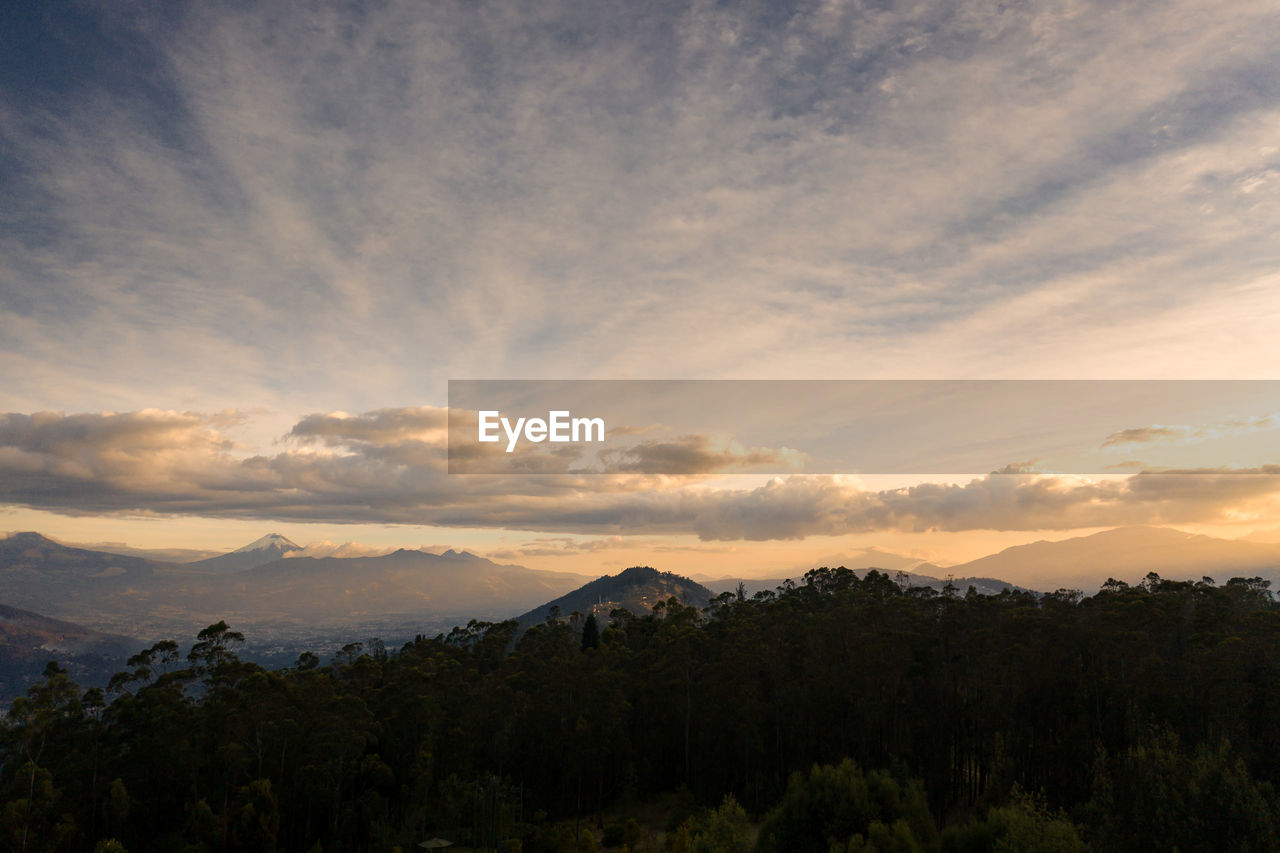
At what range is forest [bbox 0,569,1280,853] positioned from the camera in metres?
45.4

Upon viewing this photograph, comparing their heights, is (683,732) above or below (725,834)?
below

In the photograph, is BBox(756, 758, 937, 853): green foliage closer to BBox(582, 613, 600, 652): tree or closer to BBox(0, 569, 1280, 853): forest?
BBox(0, 569, 1280, 853): forest

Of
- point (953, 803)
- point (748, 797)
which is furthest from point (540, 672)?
point (953, 803)

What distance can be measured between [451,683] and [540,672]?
914 centimetres

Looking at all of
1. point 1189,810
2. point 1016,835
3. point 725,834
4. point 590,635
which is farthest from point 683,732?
point 1189,810

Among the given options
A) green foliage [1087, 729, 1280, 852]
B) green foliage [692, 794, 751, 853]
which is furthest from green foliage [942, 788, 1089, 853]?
green foliage [692, 794, 751, 853]

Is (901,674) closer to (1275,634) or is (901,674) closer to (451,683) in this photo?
(1275,634)

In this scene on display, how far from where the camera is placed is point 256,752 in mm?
58281

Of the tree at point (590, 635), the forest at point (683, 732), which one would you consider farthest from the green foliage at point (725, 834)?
the tree at point (590, 635)

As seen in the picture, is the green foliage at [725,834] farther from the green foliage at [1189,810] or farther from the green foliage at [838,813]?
the green foliage at [1189,810]

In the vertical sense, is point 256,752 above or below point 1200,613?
below

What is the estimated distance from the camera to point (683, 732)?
70.6 meters

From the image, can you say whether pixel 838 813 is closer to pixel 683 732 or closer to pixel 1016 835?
pixel 1016 835

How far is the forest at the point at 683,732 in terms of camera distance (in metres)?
45.4
